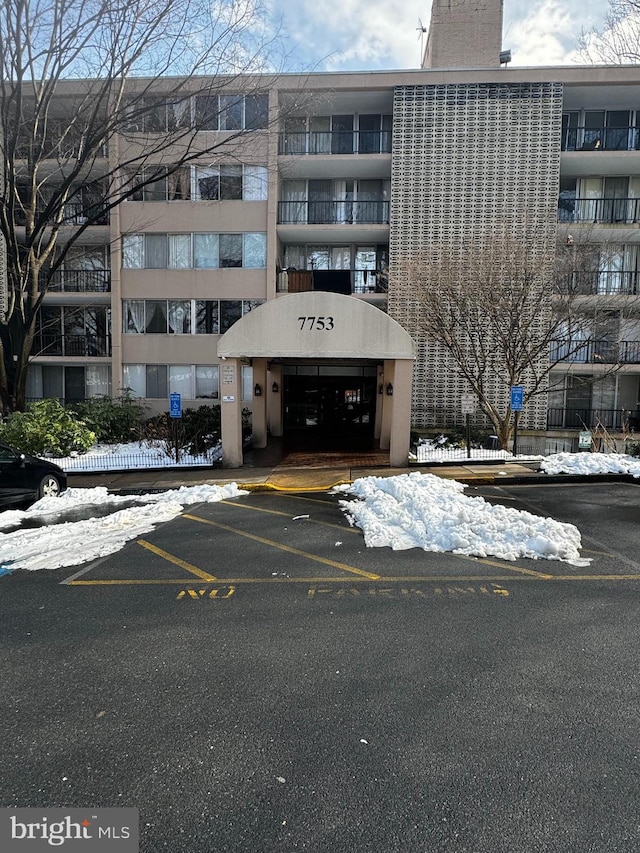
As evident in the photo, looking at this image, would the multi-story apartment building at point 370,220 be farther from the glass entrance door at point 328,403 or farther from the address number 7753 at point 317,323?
the address number 7753 at point 317,323

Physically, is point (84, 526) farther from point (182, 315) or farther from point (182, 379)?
point (182, 315)

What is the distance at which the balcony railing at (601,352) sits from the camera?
62.8 feet

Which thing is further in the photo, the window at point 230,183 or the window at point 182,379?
the window at point 182,379

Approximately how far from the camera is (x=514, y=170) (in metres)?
19.1

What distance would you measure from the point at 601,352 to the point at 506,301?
22.1 feet

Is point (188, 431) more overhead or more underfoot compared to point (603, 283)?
more underfoot

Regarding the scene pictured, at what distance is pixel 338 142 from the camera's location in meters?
20.6

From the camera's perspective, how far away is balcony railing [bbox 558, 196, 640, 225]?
20250 mm

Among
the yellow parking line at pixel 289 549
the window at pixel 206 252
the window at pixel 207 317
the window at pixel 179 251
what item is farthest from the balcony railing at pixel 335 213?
the yellow parking line at pixel 289 549

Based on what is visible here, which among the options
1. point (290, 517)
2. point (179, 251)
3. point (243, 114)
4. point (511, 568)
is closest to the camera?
point (511, 568)

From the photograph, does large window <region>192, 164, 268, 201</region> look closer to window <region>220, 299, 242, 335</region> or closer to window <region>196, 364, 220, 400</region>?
window <region>220, 299, 242, 335</region>

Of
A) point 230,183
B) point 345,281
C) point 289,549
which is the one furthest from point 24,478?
point 230,183

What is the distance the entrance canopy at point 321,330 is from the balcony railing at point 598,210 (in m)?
12.3

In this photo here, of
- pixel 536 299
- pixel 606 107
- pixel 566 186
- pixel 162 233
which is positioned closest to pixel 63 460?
pixel 162 233
